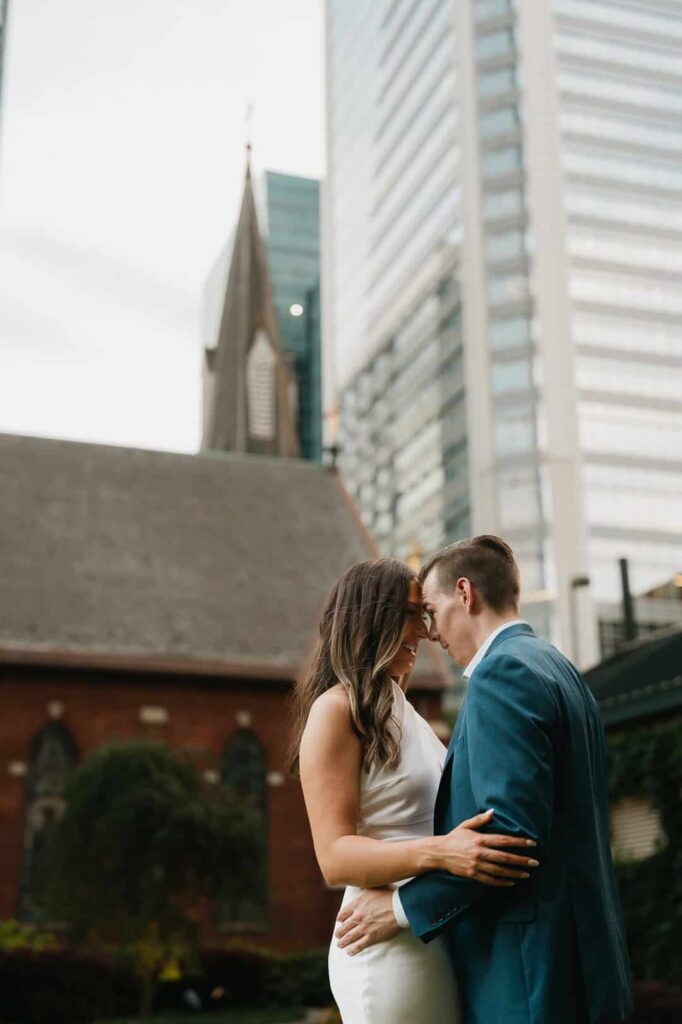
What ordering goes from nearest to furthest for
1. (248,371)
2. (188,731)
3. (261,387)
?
1. (188,731)
2. (261,387)
3. (248,371)

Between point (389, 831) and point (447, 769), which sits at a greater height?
point (447, 769)

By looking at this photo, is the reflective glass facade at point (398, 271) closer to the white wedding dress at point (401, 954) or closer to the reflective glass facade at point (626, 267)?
the reflective glass facade at point (626, 267)

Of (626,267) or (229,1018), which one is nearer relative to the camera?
(229,1018)

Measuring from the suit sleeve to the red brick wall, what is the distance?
20068 millimetres

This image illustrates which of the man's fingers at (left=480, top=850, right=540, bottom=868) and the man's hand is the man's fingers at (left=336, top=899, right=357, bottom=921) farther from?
the man's fingers at (left=480, top=850, right=540, bottom=868)

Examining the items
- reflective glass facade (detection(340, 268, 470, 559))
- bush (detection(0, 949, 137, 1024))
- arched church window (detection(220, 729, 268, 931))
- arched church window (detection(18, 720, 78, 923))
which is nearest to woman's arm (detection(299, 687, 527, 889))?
bush (detection(0, 949, 137, 1024))

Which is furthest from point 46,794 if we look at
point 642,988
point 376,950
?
point 376,950

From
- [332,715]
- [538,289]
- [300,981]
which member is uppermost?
[538,289]

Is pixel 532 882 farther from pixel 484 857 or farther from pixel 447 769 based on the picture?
pixel 447 769

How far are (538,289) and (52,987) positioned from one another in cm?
6275

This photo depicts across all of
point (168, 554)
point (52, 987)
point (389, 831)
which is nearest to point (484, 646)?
point (389, 831)

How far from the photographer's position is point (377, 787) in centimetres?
322

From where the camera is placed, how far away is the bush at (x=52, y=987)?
14.8m

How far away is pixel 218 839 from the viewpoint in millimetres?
18891
